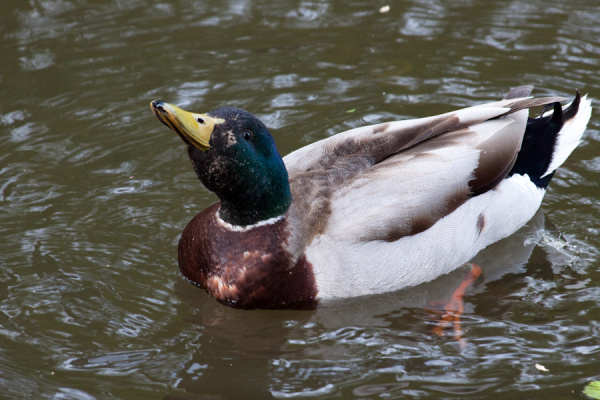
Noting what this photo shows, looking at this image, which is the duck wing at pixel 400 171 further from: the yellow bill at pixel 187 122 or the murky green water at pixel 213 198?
the yellow bill at pixel 187 122

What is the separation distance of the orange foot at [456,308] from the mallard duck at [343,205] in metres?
0.16

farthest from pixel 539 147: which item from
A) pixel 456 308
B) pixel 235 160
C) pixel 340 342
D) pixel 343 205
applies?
pixel 235 160

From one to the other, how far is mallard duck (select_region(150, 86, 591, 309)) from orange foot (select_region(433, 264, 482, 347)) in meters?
0.16

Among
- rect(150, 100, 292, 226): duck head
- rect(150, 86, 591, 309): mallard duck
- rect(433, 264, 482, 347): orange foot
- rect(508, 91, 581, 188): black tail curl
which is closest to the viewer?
rect(150, 100, 292, 226): duck head

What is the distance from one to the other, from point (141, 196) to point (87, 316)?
157 cm

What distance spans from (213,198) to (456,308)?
2.29 m

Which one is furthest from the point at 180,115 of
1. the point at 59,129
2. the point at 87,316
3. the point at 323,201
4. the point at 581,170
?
the point at 581,170

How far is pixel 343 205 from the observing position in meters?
5.59

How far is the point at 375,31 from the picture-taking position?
30.4 ft

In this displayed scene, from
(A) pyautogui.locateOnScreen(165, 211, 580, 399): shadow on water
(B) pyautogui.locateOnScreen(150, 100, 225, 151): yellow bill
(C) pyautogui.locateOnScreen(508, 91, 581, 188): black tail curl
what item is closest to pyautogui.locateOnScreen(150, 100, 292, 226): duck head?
(B) pyautogui.locateOnScreen(150, 100, 225, 151): yellow bill

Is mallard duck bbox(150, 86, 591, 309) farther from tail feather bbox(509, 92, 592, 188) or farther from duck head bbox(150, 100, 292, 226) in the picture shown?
tail feather bbox(509, 92, 592, 188)

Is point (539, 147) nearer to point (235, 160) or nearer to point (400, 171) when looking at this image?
point (400, 171)

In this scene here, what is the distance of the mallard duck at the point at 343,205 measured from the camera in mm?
5379

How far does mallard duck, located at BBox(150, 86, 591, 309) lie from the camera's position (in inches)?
212
